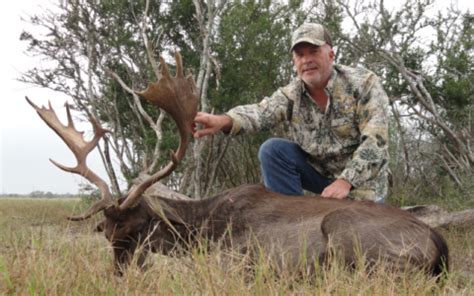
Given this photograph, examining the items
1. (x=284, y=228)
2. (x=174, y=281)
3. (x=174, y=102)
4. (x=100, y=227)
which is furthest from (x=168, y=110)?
(x=174, y=281)

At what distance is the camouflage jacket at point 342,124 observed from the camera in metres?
5.17

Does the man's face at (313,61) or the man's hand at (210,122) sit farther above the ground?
the man's face at (313,61)

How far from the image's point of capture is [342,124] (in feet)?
18.5

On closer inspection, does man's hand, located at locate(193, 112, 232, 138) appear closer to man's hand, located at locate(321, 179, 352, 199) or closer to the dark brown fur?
the dark brown fur

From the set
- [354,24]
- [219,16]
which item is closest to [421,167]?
[354,24]

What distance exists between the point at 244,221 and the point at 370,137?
125 centimetres

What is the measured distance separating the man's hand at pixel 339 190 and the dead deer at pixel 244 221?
0.18 meters

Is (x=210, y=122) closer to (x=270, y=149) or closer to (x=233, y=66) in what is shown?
(x=270, y=149)

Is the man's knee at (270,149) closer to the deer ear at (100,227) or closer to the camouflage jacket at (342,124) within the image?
the camouflage jacket at (342,124)

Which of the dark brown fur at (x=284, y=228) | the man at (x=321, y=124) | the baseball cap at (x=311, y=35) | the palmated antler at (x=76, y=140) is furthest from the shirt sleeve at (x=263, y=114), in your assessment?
the palmated antler at (x=76, y=140)

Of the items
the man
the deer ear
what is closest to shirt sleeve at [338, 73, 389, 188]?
the man

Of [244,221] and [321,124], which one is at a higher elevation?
[321,124]

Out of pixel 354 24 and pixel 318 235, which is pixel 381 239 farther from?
pixel 354 24

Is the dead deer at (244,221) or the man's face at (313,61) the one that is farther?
the man's face at (313,61)
